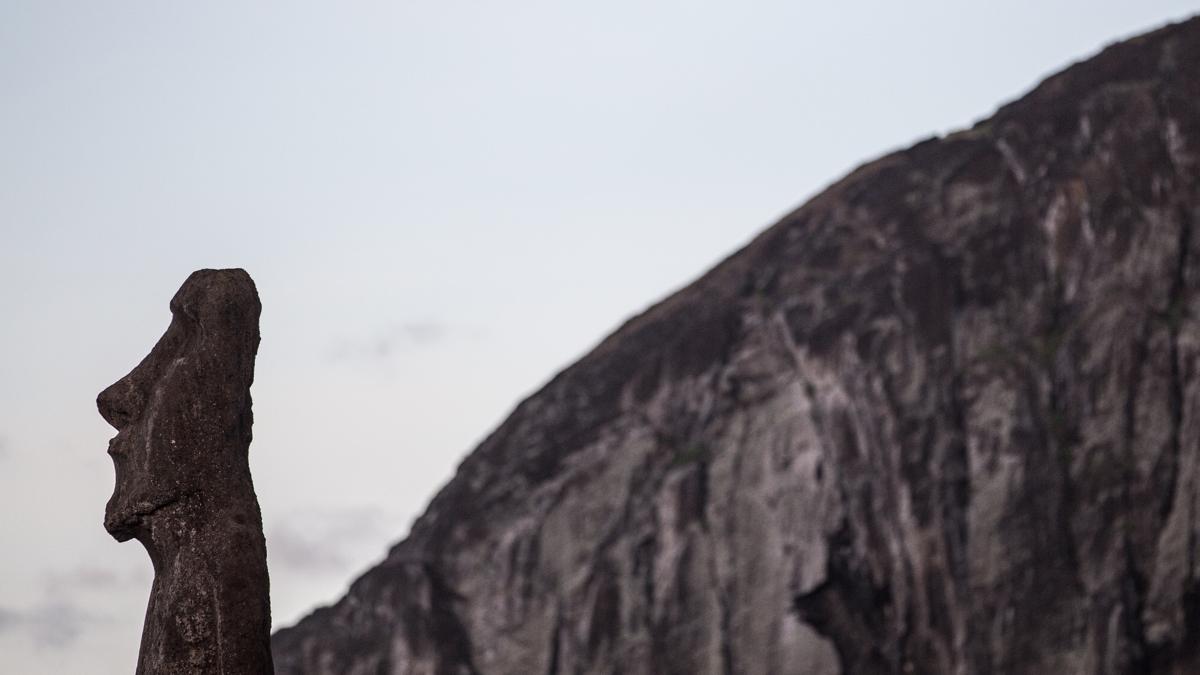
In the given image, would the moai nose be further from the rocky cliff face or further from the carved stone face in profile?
the rocky cliff face

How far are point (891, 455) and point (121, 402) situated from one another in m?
96.2

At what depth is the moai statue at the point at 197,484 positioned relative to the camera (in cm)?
1647

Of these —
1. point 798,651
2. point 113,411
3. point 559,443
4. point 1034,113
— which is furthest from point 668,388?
point 113,411

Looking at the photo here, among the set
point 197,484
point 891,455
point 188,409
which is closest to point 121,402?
point 188,409

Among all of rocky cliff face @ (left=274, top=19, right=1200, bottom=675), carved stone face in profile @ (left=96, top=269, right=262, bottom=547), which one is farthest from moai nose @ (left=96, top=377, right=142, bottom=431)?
rocky cliff face @ (left=274, top=19, right=1200, bottom=675)

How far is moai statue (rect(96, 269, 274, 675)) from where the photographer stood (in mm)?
16469

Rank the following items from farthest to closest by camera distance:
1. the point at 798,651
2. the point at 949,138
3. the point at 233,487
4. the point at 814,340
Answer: the point at 949,138 → the point at 814,340 → the point at 798,651 → the point at 233,487

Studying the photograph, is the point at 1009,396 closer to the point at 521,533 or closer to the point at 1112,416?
the point at 1112,416

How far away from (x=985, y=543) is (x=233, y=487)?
94338 mm

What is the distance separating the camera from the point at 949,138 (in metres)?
124

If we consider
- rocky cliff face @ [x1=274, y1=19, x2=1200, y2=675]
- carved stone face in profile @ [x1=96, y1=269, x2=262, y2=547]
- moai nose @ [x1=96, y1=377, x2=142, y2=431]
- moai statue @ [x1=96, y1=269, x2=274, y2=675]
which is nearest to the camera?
moai statue @ [x1=96, y1=269, x2=274, y2=675]

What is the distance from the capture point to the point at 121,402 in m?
17.2

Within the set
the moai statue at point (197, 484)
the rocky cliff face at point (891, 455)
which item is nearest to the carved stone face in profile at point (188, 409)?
the moai statue at point (197, 484)

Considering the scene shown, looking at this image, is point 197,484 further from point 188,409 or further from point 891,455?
point 891,455
